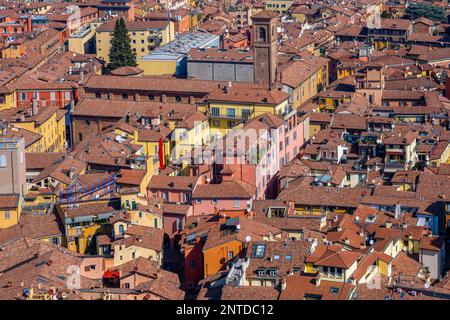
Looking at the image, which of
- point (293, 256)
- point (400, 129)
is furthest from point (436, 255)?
point (400, 129)

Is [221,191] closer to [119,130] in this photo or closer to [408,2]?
[119,130]

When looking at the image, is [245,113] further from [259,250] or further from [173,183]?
[259,250]

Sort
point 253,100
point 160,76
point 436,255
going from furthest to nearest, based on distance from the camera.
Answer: point 160,76 → point 253,100 → point 436,255

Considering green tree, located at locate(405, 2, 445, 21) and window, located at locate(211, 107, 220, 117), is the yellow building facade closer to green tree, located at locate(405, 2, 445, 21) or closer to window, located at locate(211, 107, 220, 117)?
window, located at locate(211, 107, 220, 117)

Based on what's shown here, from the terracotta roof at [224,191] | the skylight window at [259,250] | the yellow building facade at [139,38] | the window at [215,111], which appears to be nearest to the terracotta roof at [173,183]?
the terracotta roof at [224,191]

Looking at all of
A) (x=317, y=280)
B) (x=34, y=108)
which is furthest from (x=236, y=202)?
(x=34, y=108)
